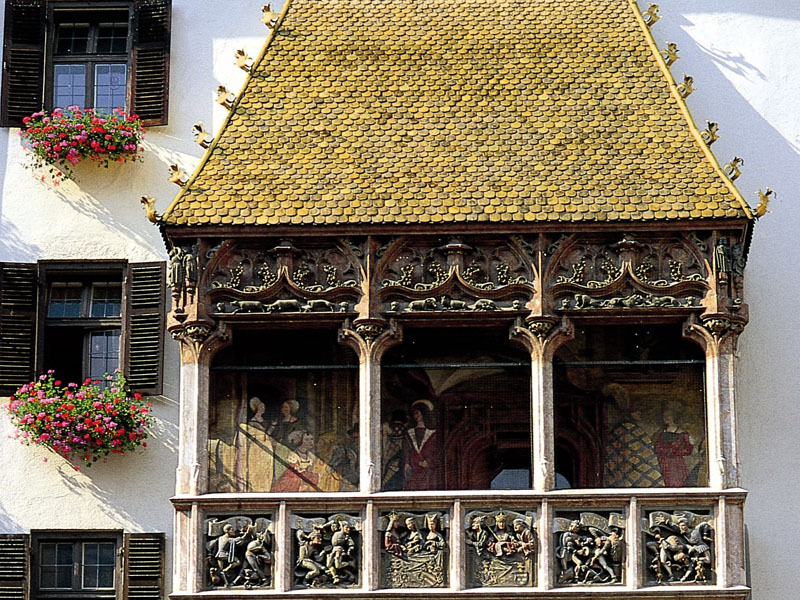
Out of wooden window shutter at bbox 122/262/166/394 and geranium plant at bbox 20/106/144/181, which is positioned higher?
geranium plant at bbox 20/106/144/181

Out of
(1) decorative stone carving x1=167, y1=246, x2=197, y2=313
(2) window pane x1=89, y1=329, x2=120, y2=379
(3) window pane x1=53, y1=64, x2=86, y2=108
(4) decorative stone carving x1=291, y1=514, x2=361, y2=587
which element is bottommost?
(4) decorative stone carving x1=291, y1=514, x2=361, y2=587

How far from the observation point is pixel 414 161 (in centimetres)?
1747

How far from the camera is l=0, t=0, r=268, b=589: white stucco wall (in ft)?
57.9

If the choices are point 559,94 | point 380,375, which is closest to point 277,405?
point 380,375

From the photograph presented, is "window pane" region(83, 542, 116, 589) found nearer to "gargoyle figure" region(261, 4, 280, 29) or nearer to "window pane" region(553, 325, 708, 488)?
"window pane" region(553, 325, 708, 488)

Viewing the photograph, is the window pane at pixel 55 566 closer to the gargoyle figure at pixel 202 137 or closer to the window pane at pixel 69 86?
the gargoyle figure at pixel 202 137

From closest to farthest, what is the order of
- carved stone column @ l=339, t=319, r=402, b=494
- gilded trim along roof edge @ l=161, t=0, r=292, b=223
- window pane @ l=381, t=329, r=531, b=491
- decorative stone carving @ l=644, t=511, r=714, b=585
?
decorative stone carving @ l=644, t=511, r=714, b=585, carved stone column @ l=339, t=319, r=402, b=494, gilded trim along roof edge @ l=161, t=0, r=292, b=223, window pane @ l=381, t=329, r=531, b=491

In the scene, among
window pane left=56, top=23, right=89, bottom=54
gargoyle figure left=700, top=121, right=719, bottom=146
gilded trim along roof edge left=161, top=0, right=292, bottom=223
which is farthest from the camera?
window pane left=56, top=23, right=89, bottom=54

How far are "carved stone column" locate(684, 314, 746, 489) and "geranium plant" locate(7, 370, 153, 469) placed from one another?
5.01m

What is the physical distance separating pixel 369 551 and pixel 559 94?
4716mm

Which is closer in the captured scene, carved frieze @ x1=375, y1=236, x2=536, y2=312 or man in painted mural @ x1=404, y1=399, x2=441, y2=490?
carved frieze @ x1=375, y1=236, x2=536, y2=312

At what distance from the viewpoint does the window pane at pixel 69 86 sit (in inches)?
755

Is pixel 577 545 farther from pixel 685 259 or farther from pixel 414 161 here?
pixel 414 161

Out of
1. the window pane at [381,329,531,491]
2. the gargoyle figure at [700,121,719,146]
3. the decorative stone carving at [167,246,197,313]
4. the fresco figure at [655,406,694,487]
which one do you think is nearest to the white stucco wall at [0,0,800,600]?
the fresco figure at [655,406,694,487]
